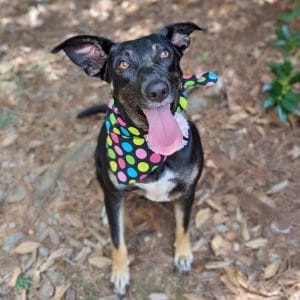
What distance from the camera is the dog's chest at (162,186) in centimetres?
344

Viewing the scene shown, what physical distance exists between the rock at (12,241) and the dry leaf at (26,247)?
6 cm

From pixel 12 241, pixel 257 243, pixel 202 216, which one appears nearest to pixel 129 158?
pixel 202 216

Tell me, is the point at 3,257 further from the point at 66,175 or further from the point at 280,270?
the point at 280,270

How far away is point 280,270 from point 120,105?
71.0 inches

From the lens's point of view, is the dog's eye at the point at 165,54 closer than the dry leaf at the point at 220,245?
Yes

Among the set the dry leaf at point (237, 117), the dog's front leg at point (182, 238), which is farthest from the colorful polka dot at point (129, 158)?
the dry leaf at point (237, 117)

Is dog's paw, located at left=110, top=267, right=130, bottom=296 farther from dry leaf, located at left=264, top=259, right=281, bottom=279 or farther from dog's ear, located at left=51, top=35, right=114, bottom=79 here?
dog's ear, located at left=51, top=35, right=114, bottom=79

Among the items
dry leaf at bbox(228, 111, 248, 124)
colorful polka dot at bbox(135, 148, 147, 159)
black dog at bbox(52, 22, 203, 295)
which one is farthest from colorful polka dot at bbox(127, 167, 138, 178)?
dry leaf at bbox(228, 111, 248, 124)

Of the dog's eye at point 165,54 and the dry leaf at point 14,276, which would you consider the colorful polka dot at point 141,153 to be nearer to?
the dog's eye at point 165,54

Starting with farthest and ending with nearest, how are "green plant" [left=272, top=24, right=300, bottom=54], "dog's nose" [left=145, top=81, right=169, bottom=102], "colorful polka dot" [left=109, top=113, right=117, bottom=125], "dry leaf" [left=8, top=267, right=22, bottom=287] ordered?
"green plant" [left=272, top=24, right=300, bottom=54] < "dry leaf" [left=8, top=267, right=22, bottom=287] < "colorful polka dot" [left=109, top=113, right=117, bottom=125] < "dog's nose" [left=145, top=81, right=169, bottom=102]

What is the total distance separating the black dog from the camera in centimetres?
301

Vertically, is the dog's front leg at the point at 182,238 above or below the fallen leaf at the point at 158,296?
above

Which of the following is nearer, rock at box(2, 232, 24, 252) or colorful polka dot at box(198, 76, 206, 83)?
colorful polka dot at box(198, 76, 206, 83)

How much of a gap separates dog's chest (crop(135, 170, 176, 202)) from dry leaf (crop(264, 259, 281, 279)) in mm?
994
